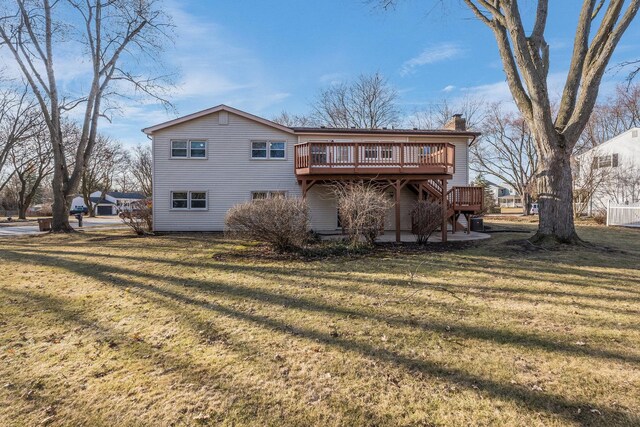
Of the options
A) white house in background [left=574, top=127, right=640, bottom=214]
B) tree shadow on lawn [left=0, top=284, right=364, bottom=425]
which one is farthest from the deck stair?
white house in background [left=574, top=127, right=640, bottom=214]

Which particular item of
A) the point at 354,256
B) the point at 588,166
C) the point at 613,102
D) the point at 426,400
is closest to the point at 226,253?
the point at 354,256

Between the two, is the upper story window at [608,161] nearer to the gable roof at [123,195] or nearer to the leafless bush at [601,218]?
the leafless bush at [601,218]

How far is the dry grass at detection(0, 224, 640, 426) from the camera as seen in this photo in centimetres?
265

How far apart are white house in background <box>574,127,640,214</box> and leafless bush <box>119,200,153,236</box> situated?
27.4m

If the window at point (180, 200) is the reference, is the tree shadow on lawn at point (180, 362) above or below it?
below

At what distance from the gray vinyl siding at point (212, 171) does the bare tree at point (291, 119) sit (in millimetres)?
21759

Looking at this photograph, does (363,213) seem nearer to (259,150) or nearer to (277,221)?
(277,221)

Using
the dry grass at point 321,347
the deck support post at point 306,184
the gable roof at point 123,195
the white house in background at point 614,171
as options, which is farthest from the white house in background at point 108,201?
the white house in background at point 614,171

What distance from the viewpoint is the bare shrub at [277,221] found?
29.3 ft

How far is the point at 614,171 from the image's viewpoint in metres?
25.0

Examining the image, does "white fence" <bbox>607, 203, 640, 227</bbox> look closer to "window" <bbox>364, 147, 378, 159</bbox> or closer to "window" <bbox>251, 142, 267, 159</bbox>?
"window" <bbox>364, 147, 378, 159</bbox>

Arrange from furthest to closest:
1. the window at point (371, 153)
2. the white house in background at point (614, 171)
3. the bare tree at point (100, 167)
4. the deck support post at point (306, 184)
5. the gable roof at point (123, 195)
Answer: the gable roof at point (123, 195)
the bare tree at point (100, 167)
the white house in background at point (614, 171)
the deck support post at point (306, 184)
the window at point (371, 153)

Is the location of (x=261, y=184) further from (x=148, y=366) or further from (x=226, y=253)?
(x=148, y=366)

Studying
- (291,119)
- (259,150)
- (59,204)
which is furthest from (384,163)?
(291,119)
